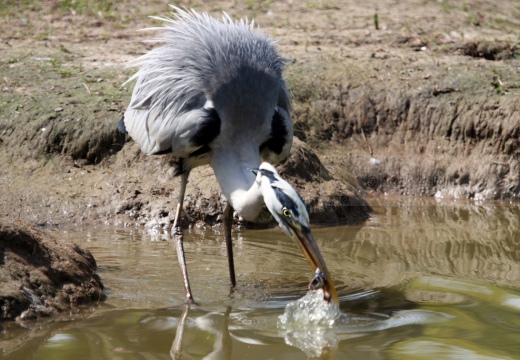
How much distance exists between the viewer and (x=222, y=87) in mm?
6059

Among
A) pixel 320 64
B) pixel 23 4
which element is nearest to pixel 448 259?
pixel 320 64

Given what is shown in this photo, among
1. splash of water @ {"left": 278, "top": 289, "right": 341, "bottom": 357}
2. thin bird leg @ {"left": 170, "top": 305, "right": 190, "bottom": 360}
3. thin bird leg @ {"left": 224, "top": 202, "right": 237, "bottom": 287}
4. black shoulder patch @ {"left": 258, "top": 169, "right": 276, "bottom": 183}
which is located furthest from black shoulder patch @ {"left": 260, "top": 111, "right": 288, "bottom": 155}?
thin bird leg @ {"left": 170, "top": 305, "right": 190, "bottom": 360}

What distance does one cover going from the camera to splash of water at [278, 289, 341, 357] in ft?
15.4

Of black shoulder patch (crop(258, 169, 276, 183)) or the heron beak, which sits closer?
the heron beak

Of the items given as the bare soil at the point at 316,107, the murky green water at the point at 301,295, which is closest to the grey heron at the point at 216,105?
the murky green water at the point at 301,295

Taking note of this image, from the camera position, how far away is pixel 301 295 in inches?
227

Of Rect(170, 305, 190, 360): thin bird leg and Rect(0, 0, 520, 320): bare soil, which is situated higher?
Rect(0, 0, 520, 320): bare soil

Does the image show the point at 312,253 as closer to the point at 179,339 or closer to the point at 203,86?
the point at 179,339

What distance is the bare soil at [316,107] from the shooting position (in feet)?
27.3

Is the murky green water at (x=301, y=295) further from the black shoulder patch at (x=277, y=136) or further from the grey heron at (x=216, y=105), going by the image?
the black shoulder patch at (x=277, y=136)

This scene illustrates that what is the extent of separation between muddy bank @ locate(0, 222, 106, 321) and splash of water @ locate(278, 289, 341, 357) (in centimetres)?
137

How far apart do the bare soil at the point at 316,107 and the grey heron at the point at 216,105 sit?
4.68 feet

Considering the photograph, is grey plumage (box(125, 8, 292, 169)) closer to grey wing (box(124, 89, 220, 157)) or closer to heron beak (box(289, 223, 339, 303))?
grey wing (box(124, 89, 220, 157))

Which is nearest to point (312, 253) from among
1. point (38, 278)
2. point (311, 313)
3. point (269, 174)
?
point (311, 313)
